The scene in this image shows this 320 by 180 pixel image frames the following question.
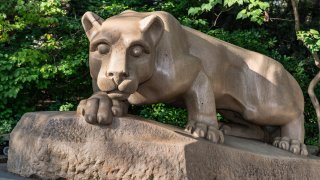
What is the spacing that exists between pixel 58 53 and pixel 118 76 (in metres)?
3.50

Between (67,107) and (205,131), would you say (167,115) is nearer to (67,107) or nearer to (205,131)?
(67,107)

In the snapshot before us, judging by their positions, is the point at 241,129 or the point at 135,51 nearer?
the point at 135,51

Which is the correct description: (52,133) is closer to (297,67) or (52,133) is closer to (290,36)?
(297,67)

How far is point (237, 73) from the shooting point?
154 inches

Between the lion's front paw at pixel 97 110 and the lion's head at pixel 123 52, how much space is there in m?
0.07

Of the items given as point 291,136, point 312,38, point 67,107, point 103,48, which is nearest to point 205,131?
point 103,48

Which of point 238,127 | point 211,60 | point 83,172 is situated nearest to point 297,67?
point 238,127

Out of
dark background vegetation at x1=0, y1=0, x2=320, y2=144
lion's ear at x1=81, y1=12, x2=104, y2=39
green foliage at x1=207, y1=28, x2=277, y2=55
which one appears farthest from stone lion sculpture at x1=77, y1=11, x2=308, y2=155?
green foliage at x1=207, y1=28, x2=277, y2=55

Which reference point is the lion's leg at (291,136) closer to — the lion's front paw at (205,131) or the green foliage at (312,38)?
the lion's front paw at (205,131)

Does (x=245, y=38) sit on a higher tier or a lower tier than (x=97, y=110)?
higher

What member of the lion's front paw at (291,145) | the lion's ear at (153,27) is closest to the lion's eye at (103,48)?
the lion's ear at (153,27)

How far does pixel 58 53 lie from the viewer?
20.7 ft

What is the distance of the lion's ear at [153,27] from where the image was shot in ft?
10.3

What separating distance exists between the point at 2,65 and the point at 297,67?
13.2 ft
